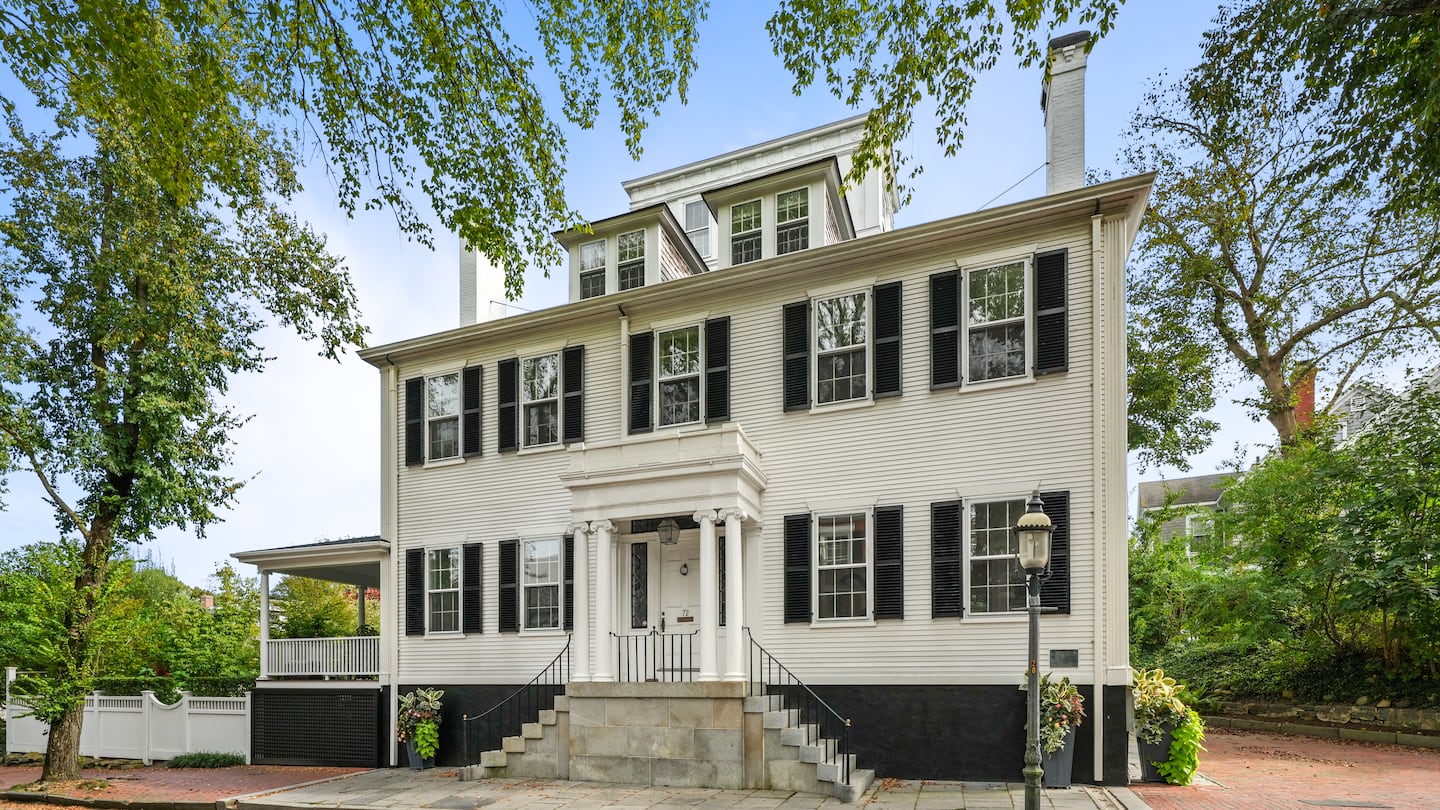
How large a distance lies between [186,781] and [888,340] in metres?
13.1

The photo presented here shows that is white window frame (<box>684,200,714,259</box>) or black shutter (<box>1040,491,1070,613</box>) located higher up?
white window frame (<box>684,200,714,259</box>)

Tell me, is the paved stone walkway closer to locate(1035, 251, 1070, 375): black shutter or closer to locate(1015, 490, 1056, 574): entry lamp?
locate(1015, 490, 1056, 574): entry lamp

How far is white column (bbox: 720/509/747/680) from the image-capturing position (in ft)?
38.7

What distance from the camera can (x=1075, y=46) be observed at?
1250cm

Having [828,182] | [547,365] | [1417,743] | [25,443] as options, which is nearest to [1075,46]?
[828,182]

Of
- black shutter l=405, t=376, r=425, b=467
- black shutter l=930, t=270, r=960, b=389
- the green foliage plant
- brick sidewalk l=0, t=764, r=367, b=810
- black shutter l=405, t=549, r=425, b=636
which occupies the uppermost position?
black shutter l=930, t=270, r=960, b=389

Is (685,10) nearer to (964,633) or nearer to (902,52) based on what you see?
(902,52)

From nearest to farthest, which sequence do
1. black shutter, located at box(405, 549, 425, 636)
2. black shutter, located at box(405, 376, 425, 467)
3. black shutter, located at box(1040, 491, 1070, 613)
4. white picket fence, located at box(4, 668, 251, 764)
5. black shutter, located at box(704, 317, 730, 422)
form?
black shutter, located at box(1040, 491, 1070, 613) → black shutter, located at box(704, 317, 730, 422) → black shutter, located at box(405, 549, 425, 636) → black shutter, located at box(405, 376, 425, 467) → white picket fence, located at box(4, 668, 251, 764)

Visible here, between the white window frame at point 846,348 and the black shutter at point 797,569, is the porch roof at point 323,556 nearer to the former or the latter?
the black shutter at point 797,569

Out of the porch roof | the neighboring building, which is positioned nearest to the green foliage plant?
the neighboring building

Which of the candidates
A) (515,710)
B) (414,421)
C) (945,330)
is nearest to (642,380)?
(414,421)

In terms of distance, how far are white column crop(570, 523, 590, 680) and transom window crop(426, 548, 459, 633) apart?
301cm

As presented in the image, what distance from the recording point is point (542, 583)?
14500mm

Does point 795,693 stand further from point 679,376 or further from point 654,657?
point 679,376
